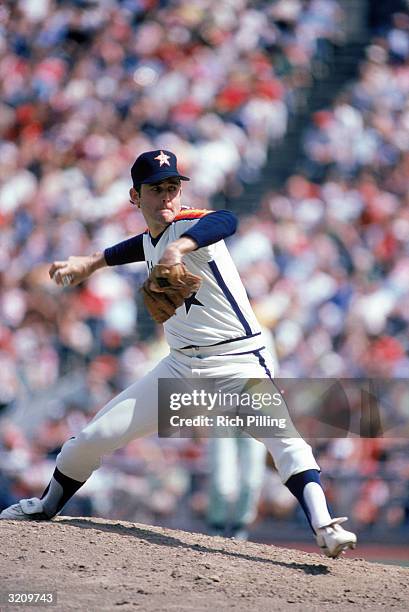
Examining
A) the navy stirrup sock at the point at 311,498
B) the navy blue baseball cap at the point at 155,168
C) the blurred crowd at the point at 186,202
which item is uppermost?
the blurred crowd at the point at 186,202

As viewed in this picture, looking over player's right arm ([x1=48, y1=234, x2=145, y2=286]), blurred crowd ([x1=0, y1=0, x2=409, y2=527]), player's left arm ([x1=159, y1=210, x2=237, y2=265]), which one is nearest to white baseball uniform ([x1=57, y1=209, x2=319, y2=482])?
player's left arm ([x1=159, y1=210, x2=237, y2=265])

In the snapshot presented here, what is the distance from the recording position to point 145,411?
17.0 feet

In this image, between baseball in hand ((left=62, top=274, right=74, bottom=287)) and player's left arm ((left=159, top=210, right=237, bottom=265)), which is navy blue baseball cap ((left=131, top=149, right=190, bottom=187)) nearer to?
player's left arm ((left=159, top=210, right=237, bottom=265))

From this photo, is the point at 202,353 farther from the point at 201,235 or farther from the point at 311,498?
the point at 311,498

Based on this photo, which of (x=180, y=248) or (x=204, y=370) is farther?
(x=204, y=370)

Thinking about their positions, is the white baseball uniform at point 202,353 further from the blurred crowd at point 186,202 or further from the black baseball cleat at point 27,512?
the blurred crowd at point 186,202

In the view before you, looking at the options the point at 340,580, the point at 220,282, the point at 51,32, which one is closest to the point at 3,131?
the point at 51,32

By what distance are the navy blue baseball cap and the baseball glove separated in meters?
0.50

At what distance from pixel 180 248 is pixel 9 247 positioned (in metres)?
5.83

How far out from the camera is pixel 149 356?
31.3 ft

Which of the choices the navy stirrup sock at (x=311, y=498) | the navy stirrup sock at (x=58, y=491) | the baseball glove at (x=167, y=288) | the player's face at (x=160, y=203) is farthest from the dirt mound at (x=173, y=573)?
the player's face at (x=160, y=203)

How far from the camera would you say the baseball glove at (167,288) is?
4.60 metres

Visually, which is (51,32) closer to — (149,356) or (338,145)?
(338,145)

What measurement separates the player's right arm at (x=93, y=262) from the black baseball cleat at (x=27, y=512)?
108 centimetres
